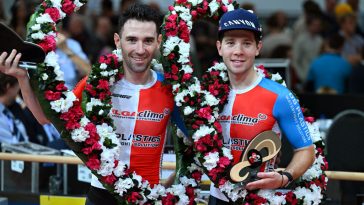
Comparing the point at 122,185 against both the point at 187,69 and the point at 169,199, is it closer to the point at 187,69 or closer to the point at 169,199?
the point at 169,199

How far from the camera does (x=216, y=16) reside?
7.07 meters

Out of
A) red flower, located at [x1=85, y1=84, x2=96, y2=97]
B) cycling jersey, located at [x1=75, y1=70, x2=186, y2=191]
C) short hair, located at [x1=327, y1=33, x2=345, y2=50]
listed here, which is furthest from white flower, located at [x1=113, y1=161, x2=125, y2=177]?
short hair, located at [x1=327, y1=33, x2=345, y2=50]

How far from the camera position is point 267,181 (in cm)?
643

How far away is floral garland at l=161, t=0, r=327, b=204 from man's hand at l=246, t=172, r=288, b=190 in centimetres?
8

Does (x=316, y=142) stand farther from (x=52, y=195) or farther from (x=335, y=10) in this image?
(x=335, y=10)

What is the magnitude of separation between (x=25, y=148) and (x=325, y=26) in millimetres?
7714

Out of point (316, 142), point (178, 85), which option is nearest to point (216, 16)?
point (178, 85)

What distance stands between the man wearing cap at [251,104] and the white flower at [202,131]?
15cm

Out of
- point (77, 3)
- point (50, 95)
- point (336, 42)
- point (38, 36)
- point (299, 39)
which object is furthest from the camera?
point (299, 39)

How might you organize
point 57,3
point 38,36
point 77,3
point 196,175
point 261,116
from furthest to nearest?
point 196,175 < point 77,3 < point 57,3 < point 261,116 < point 38,36

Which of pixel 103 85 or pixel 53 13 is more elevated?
pixel 53 13

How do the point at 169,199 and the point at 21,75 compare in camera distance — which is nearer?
the point at 21,75

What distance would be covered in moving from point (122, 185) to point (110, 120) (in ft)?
1.46

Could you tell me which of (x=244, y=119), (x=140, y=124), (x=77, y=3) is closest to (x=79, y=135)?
(x=140, y=124)
